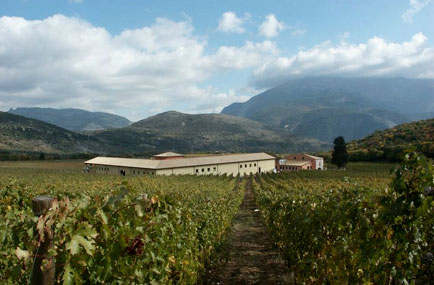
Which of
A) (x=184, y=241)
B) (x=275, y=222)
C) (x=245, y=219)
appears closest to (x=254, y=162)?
(x=245, y=219)

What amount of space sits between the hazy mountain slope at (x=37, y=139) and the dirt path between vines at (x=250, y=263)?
111091mm

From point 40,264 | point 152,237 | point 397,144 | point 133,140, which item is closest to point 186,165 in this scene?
point 152,237

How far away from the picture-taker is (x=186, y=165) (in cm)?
4878

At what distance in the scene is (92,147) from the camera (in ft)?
440

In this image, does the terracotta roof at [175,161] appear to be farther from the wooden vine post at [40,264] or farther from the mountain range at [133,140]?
the mountain range at [133,140]

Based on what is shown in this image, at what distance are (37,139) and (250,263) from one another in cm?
12838

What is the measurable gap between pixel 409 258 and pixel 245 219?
53.5 feet

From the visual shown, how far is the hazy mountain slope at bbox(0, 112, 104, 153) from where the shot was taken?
105000mm

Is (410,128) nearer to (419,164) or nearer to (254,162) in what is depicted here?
(254,162)

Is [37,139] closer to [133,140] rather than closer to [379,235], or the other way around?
[133,140]

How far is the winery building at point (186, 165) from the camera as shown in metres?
46.5

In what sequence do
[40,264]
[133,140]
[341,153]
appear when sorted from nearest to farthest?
1. [40,264]
2. [341,153]
3. [133,140]

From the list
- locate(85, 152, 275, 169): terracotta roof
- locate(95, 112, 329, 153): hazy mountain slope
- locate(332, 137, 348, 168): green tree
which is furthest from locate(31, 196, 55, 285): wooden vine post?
locate(95, 112, 329, 153): hazy mountain slope

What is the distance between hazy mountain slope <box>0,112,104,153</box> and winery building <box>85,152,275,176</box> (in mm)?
62563
